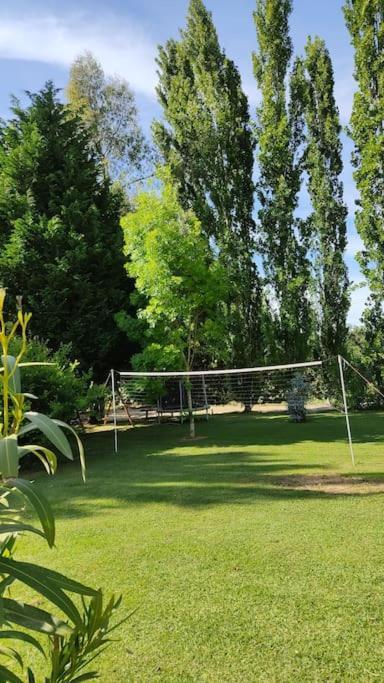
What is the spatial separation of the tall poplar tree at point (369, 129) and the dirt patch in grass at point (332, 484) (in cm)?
1088

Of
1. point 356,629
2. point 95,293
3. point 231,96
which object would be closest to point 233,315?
point 95,293

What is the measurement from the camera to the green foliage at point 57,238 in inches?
471

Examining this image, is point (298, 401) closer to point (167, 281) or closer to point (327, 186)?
point (167, 281)

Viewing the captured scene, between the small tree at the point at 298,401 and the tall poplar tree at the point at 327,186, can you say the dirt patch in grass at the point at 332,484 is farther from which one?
the tall poplar tree at the point at 327,186

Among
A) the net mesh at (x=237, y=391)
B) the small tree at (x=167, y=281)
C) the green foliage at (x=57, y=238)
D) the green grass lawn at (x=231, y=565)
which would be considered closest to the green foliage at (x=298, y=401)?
the net mesh at (x=237, y=391)

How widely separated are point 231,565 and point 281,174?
53.3ft

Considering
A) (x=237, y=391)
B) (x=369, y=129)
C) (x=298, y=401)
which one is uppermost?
(x=369, y=129)

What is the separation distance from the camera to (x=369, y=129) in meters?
15.5

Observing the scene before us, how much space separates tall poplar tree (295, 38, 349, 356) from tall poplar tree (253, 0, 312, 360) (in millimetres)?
581

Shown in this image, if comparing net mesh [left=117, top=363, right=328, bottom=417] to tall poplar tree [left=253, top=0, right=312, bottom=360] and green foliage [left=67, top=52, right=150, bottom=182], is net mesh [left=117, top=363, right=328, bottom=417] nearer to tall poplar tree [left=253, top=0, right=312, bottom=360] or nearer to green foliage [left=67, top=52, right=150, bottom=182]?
tall poplar tree [left=253, top=0, right=312, bottom=360]

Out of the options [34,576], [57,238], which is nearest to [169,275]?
[57,238]

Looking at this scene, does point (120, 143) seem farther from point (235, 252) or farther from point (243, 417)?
point (243, 417)

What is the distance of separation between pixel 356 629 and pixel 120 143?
22.7 metres

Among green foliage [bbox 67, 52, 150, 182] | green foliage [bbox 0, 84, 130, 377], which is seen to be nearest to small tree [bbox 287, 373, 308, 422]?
green foliage [bbox 0, 84, 130, 377]
